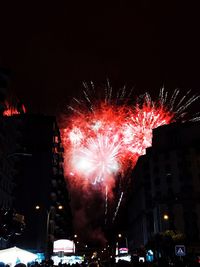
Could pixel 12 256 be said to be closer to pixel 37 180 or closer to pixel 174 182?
pixel 37 180

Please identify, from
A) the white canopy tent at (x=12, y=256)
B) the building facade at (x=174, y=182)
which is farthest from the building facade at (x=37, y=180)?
the white canopy tent at (x=12, y=256)

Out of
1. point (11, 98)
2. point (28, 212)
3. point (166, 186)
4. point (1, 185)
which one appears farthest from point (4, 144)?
point (166, 186)

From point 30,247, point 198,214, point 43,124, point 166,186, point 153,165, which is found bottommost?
point 30,247

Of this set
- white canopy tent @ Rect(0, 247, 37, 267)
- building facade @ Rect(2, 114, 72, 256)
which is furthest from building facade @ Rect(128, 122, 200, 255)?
white canopy tent @ Rect(0, 247, 37, 267)

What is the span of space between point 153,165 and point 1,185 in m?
51.0

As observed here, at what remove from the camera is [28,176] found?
80000 mm

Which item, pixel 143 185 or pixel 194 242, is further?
pixel 143 185

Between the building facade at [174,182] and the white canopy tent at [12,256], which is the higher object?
the building facade at [174,182]

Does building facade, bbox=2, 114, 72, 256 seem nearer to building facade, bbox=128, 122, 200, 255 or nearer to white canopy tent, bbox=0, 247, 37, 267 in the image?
building facade, bbox=128, 122, 200, 255

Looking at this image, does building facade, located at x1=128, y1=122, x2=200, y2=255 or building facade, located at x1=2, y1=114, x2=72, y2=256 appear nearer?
building facade, located at x1=2, y1=114, x2=72, y2=256

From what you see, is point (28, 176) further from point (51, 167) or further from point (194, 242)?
point (194, 242)

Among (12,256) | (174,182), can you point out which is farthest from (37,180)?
(12,256)

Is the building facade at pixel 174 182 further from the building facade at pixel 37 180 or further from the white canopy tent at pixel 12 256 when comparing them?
the white canopy tent at pixel 12 256

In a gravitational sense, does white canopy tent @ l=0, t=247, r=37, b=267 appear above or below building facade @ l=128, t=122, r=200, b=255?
below
